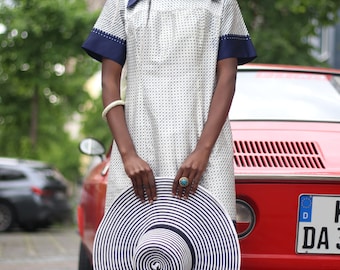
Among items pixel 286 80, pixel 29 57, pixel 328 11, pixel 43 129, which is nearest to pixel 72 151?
pixel 43 129

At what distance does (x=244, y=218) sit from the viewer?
3.42 meters

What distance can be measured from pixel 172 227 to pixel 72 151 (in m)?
52.9

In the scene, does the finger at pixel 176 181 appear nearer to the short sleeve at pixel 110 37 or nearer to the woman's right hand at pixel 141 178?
the woman's right hand at pixel 141 178

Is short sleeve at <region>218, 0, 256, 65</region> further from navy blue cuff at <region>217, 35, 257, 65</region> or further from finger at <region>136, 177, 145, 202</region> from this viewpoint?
finger at <region>136, 177, 145, 202</region>

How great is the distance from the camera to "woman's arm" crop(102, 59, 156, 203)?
2.94 metres

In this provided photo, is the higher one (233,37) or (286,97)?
(233,37)

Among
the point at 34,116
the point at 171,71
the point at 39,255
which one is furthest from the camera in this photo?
the point at 34,116

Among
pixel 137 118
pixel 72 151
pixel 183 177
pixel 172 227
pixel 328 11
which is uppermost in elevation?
pixel 328 11

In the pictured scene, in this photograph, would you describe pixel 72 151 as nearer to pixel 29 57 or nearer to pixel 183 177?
pixel 29 57

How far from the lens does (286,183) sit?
3395 mm

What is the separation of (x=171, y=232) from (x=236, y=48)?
0.75m

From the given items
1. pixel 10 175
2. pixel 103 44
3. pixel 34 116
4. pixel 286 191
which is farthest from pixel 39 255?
pixel 34 116

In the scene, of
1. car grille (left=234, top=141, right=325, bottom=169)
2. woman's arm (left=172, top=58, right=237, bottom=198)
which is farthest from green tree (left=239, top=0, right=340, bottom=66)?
woman's arm (left=172, top=58, right=237, bottom=198)

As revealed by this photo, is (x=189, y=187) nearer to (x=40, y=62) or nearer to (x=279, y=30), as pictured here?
(x=279, y=30)
